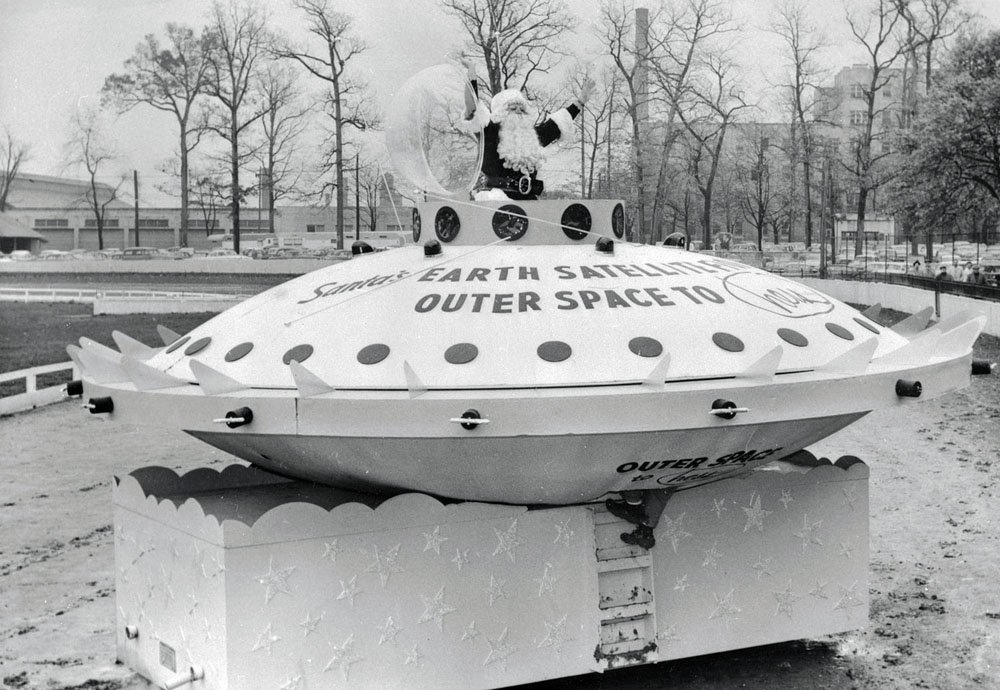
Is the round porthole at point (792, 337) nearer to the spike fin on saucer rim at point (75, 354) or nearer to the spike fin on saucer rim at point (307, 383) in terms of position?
the spike fin on saucer rim at point (307, 383)

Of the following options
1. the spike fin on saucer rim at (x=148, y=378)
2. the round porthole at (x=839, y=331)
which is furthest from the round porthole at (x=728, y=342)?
the spike fin on saucer rim at (x=148, y=378)

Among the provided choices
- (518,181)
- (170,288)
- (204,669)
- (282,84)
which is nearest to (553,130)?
(518,181)

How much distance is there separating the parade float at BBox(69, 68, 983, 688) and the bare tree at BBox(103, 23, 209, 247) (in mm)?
24541

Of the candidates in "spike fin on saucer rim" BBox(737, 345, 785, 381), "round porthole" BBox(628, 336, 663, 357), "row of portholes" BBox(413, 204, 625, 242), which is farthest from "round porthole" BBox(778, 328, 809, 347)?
"row of portholes" BBox(413, 204, 625, 242)

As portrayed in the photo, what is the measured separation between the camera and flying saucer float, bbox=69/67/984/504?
5.89 m

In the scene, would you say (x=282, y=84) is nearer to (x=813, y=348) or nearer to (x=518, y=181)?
(x=518, y=181)

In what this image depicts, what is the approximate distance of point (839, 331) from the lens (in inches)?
277

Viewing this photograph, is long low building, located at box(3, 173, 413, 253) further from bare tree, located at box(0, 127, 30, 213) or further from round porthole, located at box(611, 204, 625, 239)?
round porthole, located at box(611, 204, 625, 239)

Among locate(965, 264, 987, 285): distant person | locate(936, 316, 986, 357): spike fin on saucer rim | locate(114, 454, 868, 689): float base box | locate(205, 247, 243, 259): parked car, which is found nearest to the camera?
locate(114, 454, 868, 689): float base box

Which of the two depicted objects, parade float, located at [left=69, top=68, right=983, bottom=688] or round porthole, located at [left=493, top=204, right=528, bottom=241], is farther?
round porthole, located at [left=493, top=204, right=528, bottom=241]

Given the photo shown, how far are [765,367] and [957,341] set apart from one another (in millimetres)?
1888

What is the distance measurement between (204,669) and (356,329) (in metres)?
2.16

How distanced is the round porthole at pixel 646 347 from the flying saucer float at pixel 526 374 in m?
0.01

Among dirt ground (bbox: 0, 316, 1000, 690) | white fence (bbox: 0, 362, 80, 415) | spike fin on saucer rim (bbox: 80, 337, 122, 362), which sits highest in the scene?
spike fin on saucer rim (bbox: 80, 337, 122, 362)
